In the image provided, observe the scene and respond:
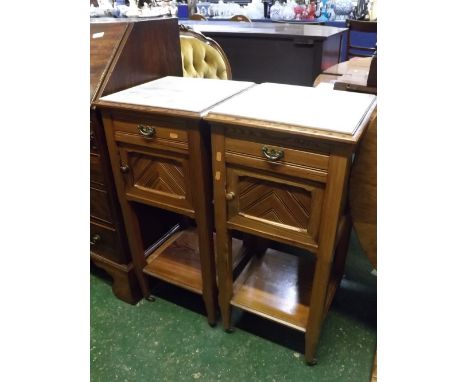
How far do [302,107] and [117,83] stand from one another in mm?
688

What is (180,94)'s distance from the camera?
1.24 meters

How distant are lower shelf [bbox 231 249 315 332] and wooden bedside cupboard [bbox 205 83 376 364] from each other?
0.01 meters

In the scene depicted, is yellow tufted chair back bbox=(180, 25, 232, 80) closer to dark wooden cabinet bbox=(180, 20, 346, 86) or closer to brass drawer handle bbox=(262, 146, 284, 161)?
dark wooden cabinet bbox=(180, 20, 346, 86)

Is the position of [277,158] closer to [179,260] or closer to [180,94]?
[180,94]

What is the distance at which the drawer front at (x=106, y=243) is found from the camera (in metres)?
1.53

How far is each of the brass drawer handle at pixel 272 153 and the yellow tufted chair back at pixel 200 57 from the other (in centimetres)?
102

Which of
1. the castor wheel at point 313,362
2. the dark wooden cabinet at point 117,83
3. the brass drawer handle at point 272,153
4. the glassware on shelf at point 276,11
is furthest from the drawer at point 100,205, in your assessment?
the glassware on shelf at point 276,11

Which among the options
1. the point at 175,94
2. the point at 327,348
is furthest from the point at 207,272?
the point at 175,94

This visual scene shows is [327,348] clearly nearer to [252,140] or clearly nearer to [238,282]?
[238,282]

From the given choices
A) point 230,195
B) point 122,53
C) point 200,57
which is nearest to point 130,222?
point 230,195

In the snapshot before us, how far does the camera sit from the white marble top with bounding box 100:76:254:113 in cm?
113

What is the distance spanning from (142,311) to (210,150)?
2.93ft

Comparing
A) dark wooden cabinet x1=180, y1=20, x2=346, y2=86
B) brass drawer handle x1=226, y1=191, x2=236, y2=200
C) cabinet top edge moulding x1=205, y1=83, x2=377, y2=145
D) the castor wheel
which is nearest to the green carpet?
the castor wheel

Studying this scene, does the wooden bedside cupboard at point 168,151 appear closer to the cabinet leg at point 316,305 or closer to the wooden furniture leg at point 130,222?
the wooden furniture leg at point 130,222
